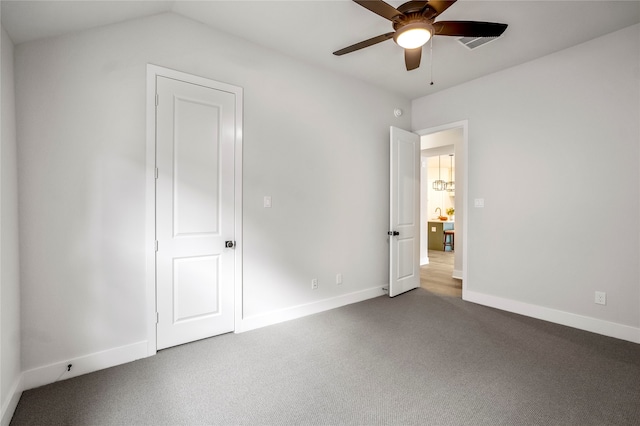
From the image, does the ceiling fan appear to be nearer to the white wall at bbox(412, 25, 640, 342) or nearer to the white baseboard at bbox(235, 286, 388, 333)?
the white wall at bbox(412, 25, 640, 342)

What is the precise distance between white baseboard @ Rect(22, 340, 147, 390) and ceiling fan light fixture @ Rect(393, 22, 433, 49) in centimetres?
312

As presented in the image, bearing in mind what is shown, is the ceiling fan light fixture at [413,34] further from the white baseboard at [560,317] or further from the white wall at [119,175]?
the white baseboard at [560,317]

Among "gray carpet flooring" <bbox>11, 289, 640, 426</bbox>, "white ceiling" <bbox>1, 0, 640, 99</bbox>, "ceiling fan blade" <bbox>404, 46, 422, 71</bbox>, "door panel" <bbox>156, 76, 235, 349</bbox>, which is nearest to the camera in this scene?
"gray carpet flooring" <bbox>11, 289, 640, 426</bbox>

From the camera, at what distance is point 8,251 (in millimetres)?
1814

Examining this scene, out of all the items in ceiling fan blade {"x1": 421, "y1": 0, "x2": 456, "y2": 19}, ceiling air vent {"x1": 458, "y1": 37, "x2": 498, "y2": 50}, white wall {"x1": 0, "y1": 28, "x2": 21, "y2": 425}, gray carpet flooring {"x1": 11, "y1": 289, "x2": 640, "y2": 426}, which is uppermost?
ceiling air vent {"x1": 458, "y1": 37, "x2": 498, "y2": 50}

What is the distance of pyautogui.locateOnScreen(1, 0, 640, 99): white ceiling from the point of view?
1.98m

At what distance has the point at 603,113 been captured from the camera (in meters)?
2.96

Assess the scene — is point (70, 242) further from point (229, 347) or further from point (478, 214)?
point (478, 214)

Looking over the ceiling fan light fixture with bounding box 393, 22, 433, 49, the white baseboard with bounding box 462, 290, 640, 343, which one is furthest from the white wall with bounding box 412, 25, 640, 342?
the ceiling fan light fixture with bounding box 393, 22, 433, 49

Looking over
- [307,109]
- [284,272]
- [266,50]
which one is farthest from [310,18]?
[284,272]

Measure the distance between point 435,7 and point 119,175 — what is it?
2555 mm

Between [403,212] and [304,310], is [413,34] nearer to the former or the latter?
[403,212]

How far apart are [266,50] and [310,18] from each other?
0.69 metres

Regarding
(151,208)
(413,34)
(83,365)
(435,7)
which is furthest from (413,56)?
(83,365)
